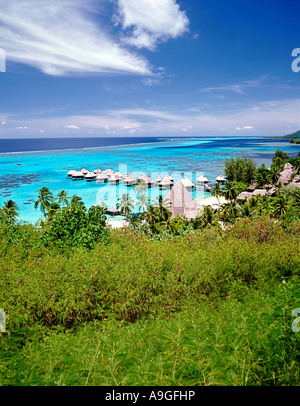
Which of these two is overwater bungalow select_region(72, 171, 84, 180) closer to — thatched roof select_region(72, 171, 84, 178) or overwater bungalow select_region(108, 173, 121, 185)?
thatched roof select_region(72, 171, 84, 178)

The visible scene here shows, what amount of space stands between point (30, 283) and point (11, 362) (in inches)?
63.1

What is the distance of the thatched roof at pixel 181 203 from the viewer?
2212 centimetres

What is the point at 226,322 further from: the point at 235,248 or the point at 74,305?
the point at 235,248

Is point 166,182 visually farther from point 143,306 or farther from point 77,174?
point 143,306

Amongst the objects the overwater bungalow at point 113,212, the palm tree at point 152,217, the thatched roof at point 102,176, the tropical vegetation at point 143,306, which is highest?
the thatched roof at point 102,176

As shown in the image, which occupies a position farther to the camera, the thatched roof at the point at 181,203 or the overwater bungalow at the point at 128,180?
the overwater bungalow at the point at 128,180

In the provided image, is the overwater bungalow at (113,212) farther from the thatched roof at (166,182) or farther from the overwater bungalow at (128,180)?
the overwater bungalow at (128,180)

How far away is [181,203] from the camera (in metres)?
22.9

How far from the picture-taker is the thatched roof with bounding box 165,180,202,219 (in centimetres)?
2212

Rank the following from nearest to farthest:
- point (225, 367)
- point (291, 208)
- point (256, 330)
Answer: point (225, 367), point (256, 330), point (291, 208)

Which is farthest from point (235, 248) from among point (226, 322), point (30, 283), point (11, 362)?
point (11, 362)

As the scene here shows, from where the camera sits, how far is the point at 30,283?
4.22m

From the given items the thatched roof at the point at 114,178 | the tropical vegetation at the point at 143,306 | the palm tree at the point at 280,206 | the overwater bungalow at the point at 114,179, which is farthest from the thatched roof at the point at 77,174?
the tropical vegetation at the point at 143,306

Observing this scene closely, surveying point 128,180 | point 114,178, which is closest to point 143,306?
point 128,180
